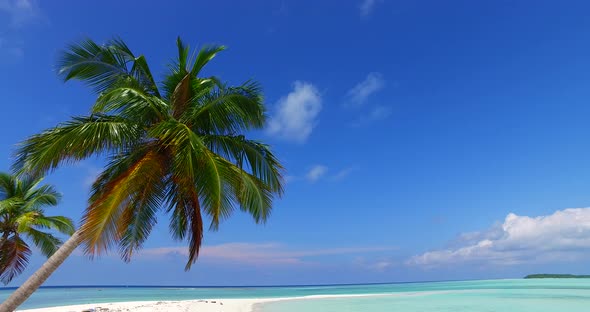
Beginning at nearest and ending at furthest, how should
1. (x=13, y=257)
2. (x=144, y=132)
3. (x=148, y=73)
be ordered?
(x=144, y=132), (x=148, y=73), (x=13, y=257)

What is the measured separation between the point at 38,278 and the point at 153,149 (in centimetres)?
277

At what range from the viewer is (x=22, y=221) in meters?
12.5

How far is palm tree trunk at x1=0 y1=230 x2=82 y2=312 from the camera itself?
18.8ft

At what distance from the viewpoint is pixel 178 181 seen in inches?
296

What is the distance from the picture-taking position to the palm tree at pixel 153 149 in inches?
271

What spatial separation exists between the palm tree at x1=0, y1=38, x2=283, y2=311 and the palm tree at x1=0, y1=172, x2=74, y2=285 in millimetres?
7140

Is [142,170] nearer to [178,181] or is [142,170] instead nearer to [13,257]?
[178,181]

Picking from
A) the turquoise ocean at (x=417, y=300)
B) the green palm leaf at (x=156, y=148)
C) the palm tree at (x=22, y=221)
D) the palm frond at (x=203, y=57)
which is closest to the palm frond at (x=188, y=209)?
the green palm leaf at (x=156, y=148)

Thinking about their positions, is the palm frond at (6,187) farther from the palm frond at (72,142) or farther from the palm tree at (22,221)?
the palm frond at (72,142)

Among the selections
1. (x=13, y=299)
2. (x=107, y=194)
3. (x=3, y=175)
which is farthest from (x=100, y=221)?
(x=3, y=175)

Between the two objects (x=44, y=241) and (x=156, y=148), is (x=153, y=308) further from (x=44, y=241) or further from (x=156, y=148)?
(x=156, y=148)

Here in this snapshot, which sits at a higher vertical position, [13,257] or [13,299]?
[13,257]

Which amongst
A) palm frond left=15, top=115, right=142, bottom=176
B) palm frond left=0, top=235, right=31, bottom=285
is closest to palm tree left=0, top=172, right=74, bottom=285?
palm frond left=0, top=235, right=31, bottom=285

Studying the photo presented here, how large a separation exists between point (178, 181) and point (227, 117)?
5.69 ft
